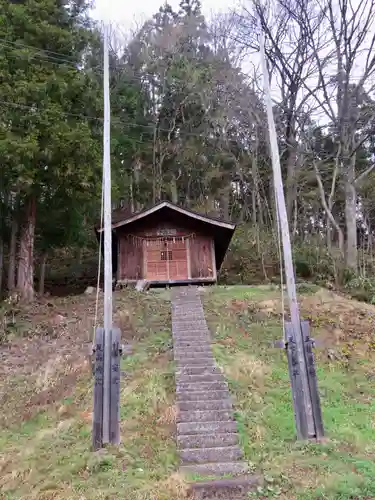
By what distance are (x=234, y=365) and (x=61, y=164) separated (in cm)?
942

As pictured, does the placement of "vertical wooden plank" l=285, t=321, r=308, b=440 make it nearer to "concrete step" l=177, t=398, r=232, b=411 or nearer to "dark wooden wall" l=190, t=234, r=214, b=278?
"concrete step" l=177, t=398, r=232, b=411

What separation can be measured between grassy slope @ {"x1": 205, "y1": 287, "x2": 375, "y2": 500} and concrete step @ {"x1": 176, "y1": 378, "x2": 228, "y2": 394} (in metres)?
0.26

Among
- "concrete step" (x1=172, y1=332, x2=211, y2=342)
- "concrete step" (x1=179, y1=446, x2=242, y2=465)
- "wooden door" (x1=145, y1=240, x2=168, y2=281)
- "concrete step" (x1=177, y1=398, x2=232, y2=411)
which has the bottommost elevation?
"concrete step" (x1=179, y1=446, x2=242, y2=465)

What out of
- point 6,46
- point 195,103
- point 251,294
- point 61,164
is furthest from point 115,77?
point 251,294

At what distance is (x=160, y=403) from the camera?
7.79 m

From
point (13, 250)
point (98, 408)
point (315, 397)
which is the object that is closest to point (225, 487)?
point (315, 397)

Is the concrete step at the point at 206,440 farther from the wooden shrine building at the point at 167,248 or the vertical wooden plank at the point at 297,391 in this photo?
the wooden shrine building at the point at 167,248

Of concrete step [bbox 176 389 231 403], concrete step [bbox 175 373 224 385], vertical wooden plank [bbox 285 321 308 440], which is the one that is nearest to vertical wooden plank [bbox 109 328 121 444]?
concrete step [bbox 176 389 231 403]

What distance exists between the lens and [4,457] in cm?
653

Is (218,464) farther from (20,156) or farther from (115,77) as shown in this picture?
(115,77)

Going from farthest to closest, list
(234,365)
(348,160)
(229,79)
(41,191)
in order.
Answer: (229,79) → (348,160) → (41,191) → (234,365)

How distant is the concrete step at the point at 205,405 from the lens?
772cm

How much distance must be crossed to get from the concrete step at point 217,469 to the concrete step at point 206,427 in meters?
0.77

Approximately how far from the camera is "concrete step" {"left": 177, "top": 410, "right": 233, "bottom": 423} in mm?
7441
